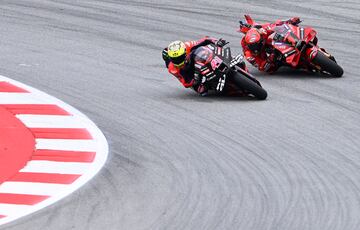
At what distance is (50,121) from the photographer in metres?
15.6

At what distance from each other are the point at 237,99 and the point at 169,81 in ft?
6.13

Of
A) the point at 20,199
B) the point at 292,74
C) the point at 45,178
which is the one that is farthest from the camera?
the point at 292,74

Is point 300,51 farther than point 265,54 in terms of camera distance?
No

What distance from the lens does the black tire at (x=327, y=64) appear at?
1823 cm

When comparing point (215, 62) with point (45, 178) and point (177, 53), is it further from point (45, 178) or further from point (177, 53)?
point (45, 178)

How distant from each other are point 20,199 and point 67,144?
257 cm

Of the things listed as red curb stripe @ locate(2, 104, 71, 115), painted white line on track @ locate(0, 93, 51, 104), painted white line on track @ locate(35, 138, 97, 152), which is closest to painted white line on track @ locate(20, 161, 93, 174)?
painted white line on track @ locate(35, 138, 97, 152)

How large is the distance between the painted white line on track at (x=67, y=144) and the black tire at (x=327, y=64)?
17.3 ft

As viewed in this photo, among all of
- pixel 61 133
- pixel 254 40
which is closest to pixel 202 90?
pixel 254 40

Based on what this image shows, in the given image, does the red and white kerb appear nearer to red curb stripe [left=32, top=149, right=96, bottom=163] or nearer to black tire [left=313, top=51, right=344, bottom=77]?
red curb stripe [left=32, top=149, right=96, bottom=163]

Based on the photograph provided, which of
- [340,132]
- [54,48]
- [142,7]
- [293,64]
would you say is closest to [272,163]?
[340,132]

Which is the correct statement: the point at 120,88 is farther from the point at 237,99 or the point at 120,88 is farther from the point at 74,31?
the point at 74,31

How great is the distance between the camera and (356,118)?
15.8m

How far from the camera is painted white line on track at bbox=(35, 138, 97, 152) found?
14149mm
